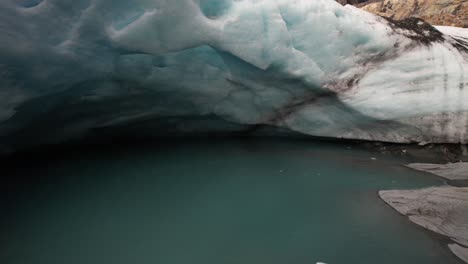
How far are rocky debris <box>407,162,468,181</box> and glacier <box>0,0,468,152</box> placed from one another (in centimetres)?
35

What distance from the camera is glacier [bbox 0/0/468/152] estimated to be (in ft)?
7.55

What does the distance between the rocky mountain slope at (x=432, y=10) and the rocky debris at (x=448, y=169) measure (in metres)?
7.98

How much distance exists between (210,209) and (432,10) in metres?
11.5

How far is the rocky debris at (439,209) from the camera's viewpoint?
1.86 metres

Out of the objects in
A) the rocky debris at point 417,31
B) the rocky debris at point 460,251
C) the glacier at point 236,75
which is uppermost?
the rocky debris at point 417,31

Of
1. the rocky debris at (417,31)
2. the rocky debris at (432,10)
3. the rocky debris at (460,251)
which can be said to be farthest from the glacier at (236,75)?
the rocky debris at (432,10)

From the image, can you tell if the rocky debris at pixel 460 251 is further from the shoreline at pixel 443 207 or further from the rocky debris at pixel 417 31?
the rocky debris at pixel 417 31

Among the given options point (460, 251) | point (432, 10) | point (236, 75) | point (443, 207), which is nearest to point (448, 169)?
point (443, 207)

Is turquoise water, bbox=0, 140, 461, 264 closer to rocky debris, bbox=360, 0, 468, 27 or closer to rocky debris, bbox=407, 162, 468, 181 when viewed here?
rocky debris, bbox=407, 162, 468, 181

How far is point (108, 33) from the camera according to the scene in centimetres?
228

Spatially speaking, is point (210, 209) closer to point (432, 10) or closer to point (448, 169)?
point (448, 169)

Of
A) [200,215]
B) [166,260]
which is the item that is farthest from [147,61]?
[166,260]

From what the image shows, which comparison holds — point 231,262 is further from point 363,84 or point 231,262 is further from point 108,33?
point 363,84

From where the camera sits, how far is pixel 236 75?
9.55 ft
